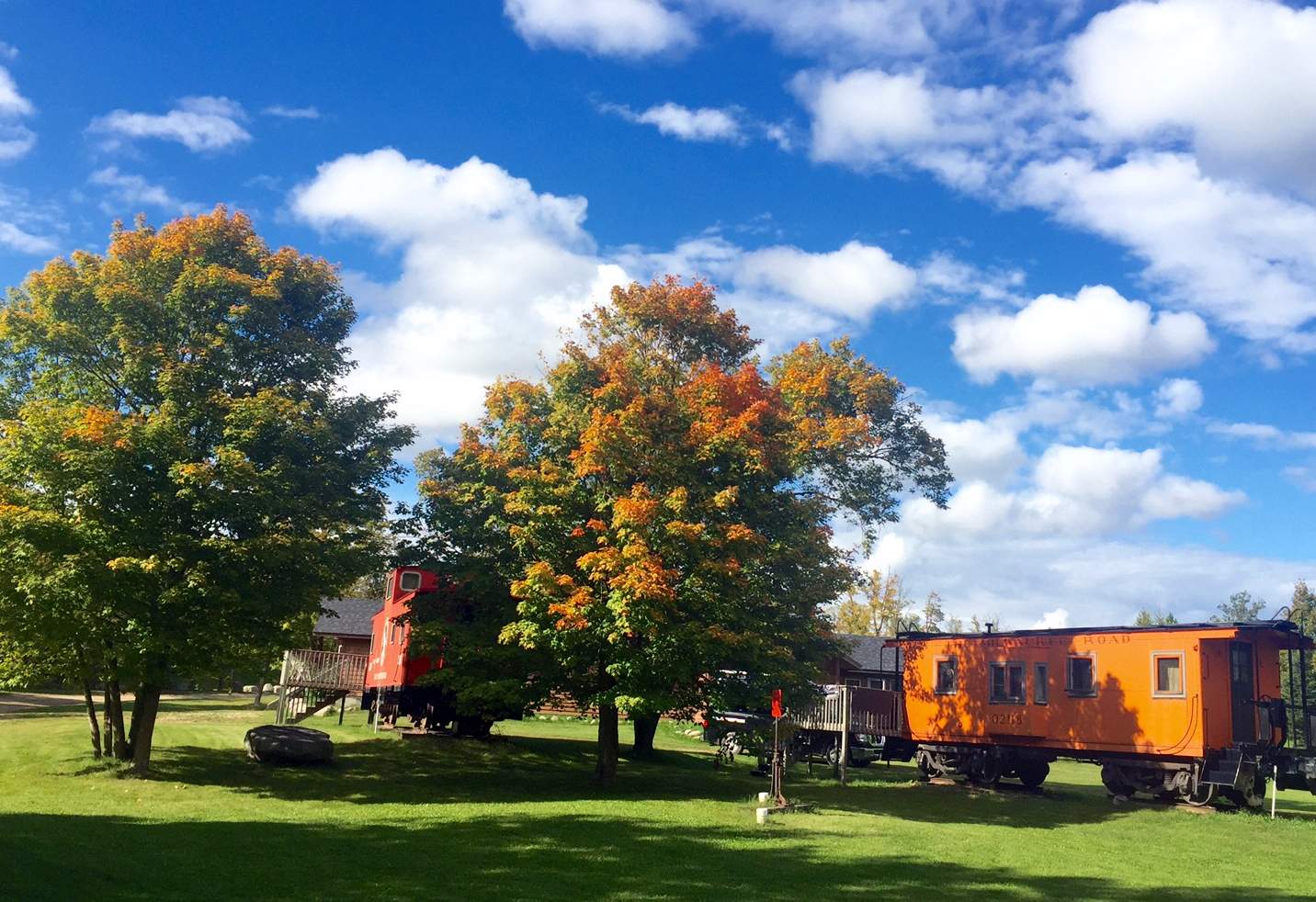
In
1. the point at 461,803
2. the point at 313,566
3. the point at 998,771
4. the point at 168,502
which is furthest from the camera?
the point at 998,771

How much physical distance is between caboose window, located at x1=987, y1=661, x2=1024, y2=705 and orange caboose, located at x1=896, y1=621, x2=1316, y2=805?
0.09 feet

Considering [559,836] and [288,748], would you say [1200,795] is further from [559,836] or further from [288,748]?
[288,748]

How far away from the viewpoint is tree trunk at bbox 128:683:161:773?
81.1 feet

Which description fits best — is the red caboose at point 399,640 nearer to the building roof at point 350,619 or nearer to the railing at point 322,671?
the railing at point 322,671

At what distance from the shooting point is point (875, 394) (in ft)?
117

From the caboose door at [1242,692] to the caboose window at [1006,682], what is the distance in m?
5.36

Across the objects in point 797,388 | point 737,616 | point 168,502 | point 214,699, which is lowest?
point 214,699

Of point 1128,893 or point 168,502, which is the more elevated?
point 168,502

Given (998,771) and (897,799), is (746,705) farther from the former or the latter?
(998,771)

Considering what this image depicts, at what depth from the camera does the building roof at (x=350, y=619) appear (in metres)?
52.5

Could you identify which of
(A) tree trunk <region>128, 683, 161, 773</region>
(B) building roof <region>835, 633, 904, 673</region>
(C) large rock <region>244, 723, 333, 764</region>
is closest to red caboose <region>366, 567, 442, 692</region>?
(C) large rock <region>244, 723, 333, 764</region>

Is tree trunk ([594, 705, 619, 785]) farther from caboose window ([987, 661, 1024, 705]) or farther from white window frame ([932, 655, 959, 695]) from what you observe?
caboose window ([987, 661, 1024, 705])

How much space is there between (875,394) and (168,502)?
898 inches

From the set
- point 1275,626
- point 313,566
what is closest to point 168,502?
point 313,566
